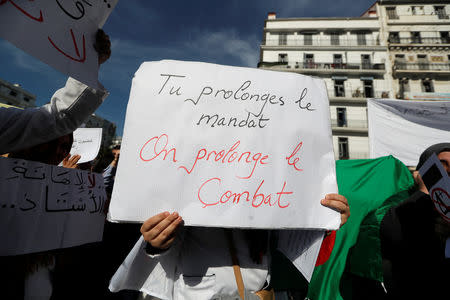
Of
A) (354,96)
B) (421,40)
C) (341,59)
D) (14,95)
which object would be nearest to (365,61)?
(341,59)

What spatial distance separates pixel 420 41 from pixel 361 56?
17.8ft

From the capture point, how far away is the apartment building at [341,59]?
19344mm

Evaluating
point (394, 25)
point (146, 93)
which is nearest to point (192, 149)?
point (146, 93)

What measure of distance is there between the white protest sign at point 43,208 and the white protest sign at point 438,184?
1.66 metres

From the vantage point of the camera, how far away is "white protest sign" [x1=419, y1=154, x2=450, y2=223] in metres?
0.93

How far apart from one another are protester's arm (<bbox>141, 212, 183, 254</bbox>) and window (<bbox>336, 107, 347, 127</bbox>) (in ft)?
71.2

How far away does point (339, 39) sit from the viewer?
2150 centimetres

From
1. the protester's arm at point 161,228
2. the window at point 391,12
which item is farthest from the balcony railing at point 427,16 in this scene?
the protester's arm at point 161,228

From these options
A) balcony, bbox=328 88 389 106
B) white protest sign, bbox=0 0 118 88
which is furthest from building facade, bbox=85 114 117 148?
white protest sign, bbox=0 0 118 88

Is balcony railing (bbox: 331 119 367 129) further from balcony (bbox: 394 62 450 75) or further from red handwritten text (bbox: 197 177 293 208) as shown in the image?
red handwritten text (bbox: 197 177 293 208)

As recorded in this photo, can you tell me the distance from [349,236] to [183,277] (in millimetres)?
1783

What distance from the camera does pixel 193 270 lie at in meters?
0.99

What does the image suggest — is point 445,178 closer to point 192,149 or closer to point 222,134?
point 222,134

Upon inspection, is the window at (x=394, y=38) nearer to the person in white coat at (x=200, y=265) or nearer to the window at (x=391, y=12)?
the window at (x=391, y=12)
